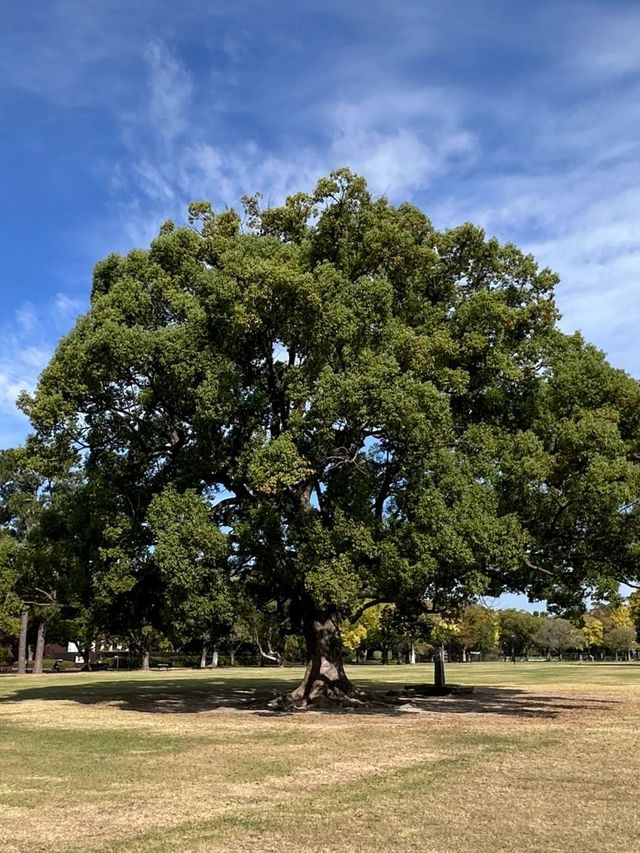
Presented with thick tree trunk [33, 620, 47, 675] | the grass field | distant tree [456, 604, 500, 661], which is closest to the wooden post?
the grass field

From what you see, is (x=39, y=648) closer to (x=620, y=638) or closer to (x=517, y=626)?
(x=620, y=638)

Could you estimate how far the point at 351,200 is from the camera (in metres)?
20.7

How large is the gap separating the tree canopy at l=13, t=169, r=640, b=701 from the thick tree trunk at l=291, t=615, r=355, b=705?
63 mm

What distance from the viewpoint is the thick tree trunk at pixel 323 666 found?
2203 centimetres

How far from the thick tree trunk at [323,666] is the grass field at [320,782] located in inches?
105

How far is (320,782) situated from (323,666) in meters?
12.6

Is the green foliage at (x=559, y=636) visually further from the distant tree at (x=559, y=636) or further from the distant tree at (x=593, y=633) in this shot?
the distant tree at (x=593, y=633)

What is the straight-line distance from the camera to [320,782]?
980 centimetres

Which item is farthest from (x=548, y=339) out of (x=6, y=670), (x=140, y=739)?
(x=6, y=670)

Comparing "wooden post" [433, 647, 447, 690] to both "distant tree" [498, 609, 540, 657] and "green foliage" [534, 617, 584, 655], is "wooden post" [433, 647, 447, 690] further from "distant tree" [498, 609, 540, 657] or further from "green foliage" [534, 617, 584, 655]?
"distant tree" [498, 609, 540, 657]

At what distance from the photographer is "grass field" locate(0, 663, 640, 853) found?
22.9 feet

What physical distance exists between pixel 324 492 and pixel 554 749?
8792mm

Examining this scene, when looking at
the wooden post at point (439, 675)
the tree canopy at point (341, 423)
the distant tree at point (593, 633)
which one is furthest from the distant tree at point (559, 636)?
the tree canopy at point (341, 423)

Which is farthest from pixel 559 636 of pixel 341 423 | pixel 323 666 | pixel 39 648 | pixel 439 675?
pixel 341 423
